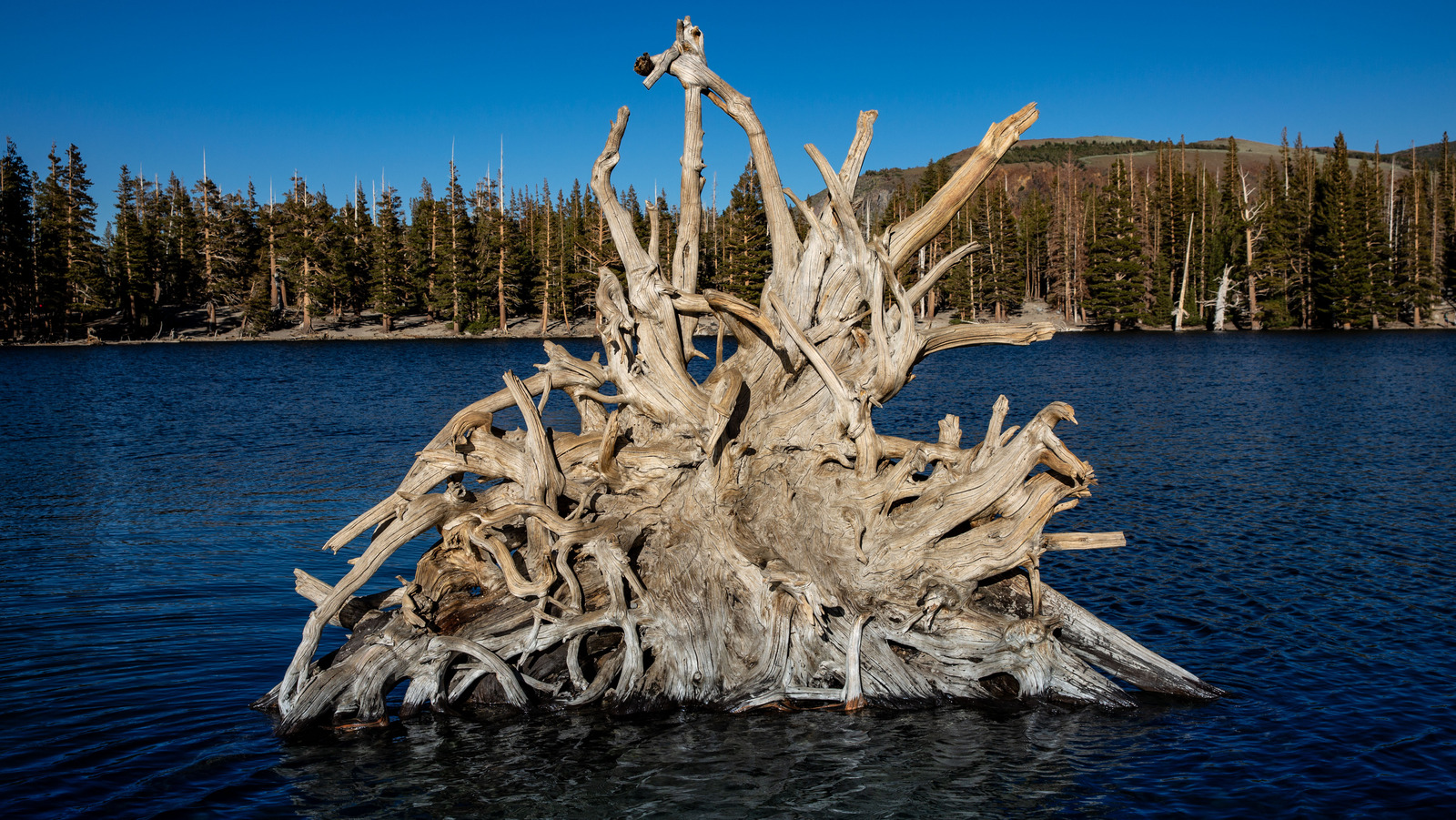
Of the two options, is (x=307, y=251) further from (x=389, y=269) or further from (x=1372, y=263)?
(x=1372, y=263)

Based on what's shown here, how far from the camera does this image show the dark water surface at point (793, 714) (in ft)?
26.1

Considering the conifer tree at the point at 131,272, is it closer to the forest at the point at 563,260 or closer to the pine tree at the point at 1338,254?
the forest at the point at 563,260

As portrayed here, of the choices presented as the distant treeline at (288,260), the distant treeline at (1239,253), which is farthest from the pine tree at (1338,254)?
the distant treeline at (288,260)

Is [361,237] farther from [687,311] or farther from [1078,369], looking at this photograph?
[687,311]

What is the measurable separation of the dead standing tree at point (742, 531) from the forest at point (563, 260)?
61754 mm

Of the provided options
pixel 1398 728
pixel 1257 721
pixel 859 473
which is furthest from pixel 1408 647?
pixel 859 473

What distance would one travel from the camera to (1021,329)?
10.3 metres

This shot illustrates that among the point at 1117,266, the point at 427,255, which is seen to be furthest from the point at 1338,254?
the point at 427,255

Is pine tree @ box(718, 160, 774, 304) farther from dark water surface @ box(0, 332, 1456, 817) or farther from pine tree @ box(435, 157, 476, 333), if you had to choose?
dark water surface @ box(0, 332, 1456, 817)

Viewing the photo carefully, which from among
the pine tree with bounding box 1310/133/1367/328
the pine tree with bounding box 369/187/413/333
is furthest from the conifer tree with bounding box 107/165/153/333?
the pine tree with bounding box 1310/133/1367/328

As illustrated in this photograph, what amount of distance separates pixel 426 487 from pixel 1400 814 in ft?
30.3

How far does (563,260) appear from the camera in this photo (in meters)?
86.1

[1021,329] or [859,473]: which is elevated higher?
[1021,329]

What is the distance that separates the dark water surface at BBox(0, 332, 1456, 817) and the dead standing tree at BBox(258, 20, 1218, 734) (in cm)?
51
